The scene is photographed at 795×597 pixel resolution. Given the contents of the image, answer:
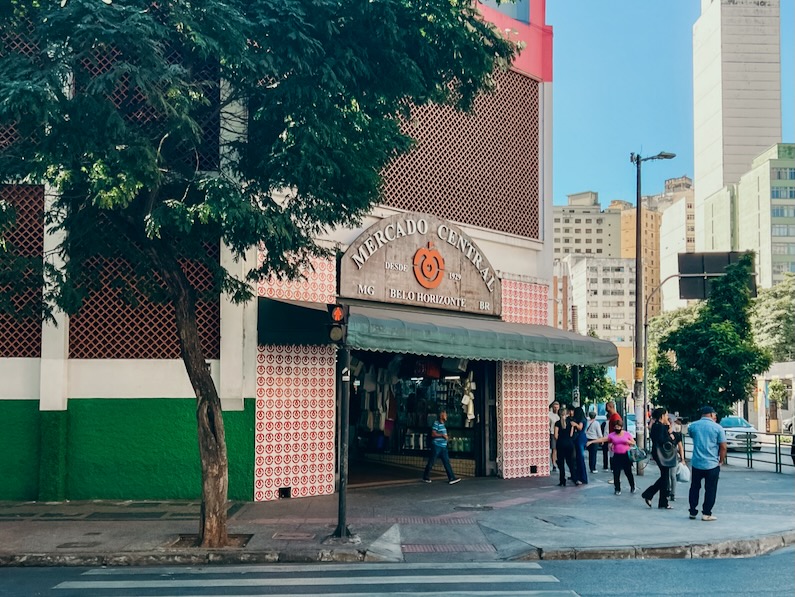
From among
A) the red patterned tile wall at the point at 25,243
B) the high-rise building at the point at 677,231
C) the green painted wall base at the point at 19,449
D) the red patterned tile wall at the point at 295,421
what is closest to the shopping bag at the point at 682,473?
the red patterned tile wall at the point at 295,421

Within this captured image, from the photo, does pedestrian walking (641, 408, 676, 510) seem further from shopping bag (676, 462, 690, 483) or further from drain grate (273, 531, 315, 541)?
drain grate (273, 531, 315, 541)

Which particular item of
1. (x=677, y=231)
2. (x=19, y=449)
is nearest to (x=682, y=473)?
(x=19, y=449)

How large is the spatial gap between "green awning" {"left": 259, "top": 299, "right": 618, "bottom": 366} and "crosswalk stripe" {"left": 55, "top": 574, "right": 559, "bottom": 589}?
15.3ft

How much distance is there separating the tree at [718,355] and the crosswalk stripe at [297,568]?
63.2 ft

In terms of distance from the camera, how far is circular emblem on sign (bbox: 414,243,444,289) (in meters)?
18.1

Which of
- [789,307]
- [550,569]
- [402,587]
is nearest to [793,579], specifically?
[550,569]

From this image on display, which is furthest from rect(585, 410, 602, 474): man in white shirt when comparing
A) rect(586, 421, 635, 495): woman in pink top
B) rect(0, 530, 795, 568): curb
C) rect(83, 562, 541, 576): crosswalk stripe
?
rect(83, 562, 541, 576): crosswalk stripe

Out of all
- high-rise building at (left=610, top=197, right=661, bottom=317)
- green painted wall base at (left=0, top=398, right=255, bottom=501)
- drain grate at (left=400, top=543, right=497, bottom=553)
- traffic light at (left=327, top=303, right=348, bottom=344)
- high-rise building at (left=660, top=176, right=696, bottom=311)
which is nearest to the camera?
drain grate at (left=400, top=543, right=497, bottom=553)

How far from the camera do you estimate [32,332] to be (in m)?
15.2

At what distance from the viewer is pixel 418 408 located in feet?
69.1

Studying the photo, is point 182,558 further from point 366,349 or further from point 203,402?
point 366,349

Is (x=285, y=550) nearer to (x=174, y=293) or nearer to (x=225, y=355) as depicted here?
(x=174, y=293)

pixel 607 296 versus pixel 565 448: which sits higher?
pixel 607 296

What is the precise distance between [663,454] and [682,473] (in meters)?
0.71
